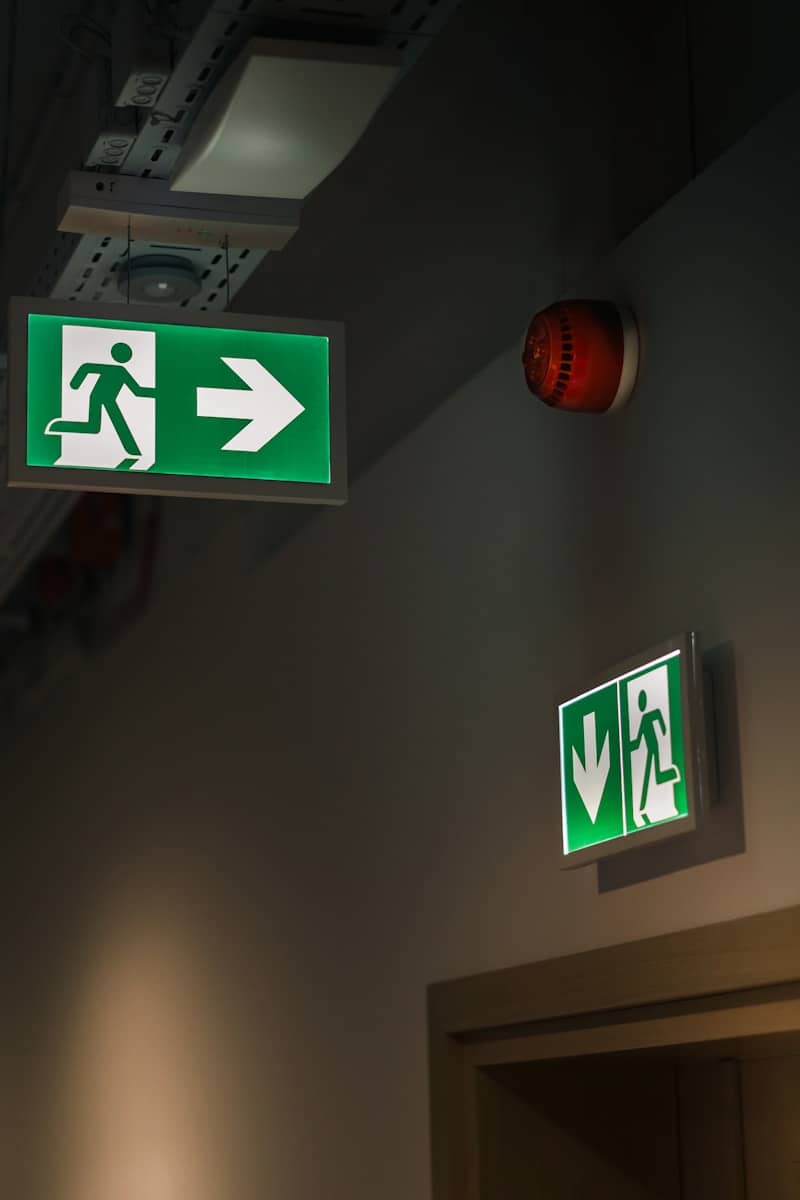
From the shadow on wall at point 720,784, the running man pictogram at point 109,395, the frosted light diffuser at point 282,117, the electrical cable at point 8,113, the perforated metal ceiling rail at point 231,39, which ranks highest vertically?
the electrical cable at point 8,113

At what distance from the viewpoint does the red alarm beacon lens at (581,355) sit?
299 cm

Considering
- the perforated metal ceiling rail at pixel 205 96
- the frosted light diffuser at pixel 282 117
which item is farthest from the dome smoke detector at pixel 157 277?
the frosted light diffuser at pixel 282 117

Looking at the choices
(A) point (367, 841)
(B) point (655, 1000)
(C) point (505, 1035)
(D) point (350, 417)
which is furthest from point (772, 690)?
(D) point (350, 417)

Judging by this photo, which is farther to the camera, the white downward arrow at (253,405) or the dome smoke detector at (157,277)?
the dome smoke detector at (157,277)

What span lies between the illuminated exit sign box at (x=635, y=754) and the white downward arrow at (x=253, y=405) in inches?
28.1

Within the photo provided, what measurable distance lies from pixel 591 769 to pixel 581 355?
714mm

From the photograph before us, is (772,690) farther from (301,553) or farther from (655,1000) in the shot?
(301,553)

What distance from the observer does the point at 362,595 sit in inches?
169

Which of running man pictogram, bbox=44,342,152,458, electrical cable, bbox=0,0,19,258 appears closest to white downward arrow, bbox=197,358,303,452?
running man pictogram, bbox=44,342,152,458

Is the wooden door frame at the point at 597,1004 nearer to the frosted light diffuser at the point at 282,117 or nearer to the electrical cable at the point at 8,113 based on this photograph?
the frosted light diffuser at the point at 282,117

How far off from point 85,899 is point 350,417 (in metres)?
2.81

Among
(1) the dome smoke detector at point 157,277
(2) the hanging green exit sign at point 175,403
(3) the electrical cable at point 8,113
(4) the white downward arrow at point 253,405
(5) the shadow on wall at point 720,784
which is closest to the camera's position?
(5) the shadow on wall at point 720,784

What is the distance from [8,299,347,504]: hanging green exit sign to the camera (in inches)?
116

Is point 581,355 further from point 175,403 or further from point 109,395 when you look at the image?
point 109,395
